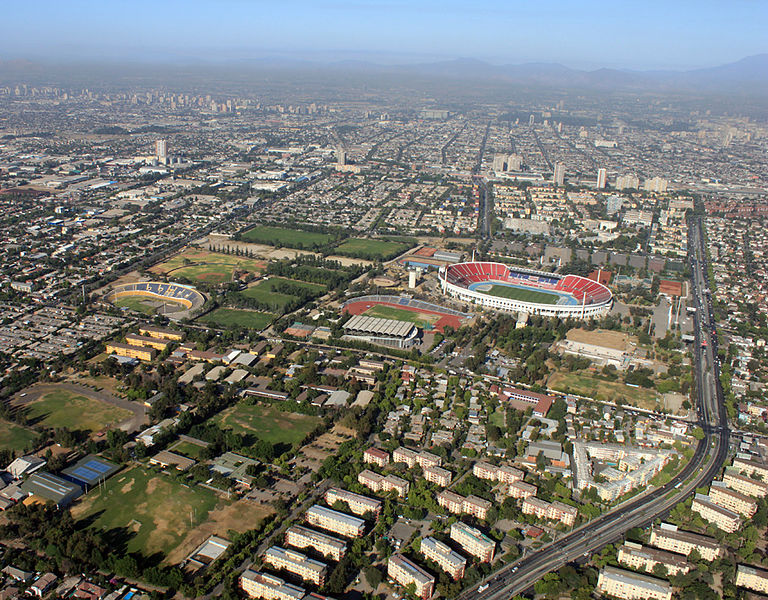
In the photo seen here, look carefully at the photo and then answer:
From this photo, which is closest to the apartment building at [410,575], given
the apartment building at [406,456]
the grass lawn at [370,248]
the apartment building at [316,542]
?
the apartment building at [316,542]

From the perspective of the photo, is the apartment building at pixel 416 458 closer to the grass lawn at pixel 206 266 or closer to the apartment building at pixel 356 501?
Result: the apartment building at pixel 356 501

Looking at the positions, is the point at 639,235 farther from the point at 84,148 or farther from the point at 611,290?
the point at 84,148

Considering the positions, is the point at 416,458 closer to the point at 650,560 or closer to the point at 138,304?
the point at 650,560

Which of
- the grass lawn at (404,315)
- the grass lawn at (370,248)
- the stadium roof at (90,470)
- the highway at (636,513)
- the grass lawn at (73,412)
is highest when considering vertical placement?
the grass lawn at (370,248)

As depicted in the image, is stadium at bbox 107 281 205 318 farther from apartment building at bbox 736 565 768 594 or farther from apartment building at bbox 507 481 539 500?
apartment building at bbox 736 565 768 594

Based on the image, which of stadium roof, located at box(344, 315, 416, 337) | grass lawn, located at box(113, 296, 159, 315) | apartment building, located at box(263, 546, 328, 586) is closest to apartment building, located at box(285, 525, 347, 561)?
apartment building, located at box(263, 546, 328, 586)

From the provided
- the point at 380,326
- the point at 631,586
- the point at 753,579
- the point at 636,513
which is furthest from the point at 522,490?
the point at 380,326
